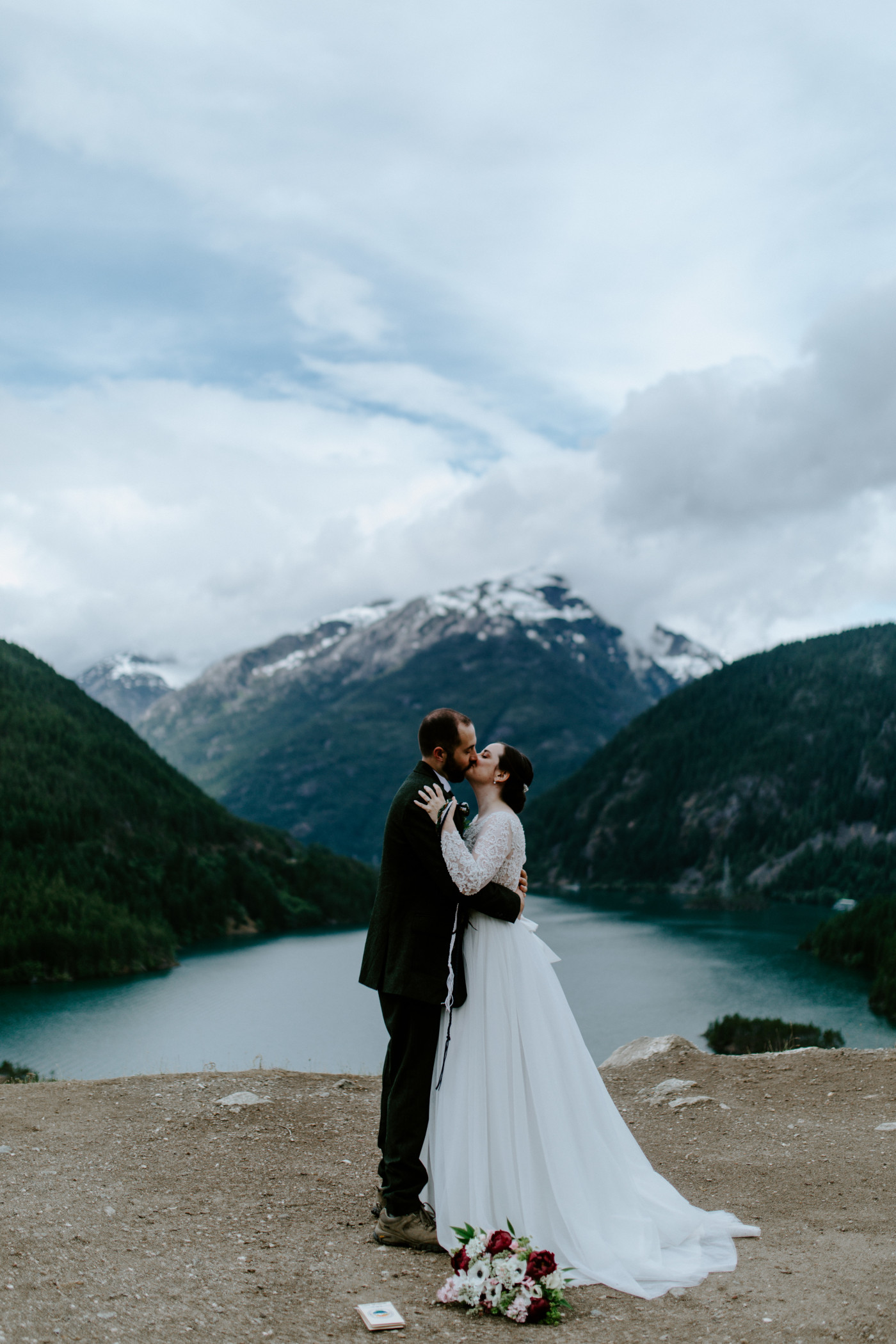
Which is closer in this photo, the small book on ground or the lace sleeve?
the small book on ground

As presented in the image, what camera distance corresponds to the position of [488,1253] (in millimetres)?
5238

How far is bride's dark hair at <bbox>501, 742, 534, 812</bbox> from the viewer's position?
6535mm

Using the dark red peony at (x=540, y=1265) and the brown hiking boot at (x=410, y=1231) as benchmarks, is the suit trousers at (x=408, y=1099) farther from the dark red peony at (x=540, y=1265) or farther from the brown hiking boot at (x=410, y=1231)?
the dark red peony at (x=540, y=1265)


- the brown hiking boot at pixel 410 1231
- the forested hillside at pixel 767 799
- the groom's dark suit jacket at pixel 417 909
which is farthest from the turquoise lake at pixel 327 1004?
A: the forested hillside at pixel 767 799

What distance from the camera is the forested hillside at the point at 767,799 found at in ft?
491

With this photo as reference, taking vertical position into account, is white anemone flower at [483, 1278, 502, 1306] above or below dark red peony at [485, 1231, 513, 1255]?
below

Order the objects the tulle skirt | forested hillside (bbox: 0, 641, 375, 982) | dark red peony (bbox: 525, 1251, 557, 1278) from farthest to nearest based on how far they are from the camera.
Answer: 1. forested hillside (bbox: 0, 641, 375, 982)
2. the tulle skirt
3. dark red peony (bbox: 525, 1251, 557, 1278)

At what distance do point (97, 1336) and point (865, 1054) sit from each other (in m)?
10.1

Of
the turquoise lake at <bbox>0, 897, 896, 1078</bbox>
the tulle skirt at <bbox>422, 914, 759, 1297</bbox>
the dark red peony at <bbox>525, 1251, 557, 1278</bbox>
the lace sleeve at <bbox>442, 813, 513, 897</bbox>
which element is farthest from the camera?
the turquoise lake at <bbox>0, 897, 896, 1078</bbox>

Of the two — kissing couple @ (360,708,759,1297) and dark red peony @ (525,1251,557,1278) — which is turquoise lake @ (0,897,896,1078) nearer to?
kissing couple @ (360,708,759,1297)

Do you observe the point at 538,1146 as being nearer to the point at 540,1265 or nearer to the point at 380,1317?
the point at 540,1265

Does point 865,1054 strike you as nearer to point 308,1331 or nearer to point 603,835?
point 308,1331

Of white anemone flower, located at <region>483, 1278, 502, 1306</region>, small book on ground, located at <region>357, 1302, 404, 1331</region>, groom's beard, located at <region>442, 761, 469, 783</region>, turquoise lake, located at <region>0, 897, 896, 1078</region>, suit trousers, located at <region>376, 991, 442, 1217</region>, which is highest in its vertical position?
groom's beard, located at <region>442, 761, 469, 783</region>

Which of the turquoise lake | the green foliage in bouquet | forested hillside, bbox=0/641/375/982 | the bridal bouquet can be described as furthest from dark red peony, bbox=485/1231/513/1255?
forested hillside, bbox=0/641/375/982
